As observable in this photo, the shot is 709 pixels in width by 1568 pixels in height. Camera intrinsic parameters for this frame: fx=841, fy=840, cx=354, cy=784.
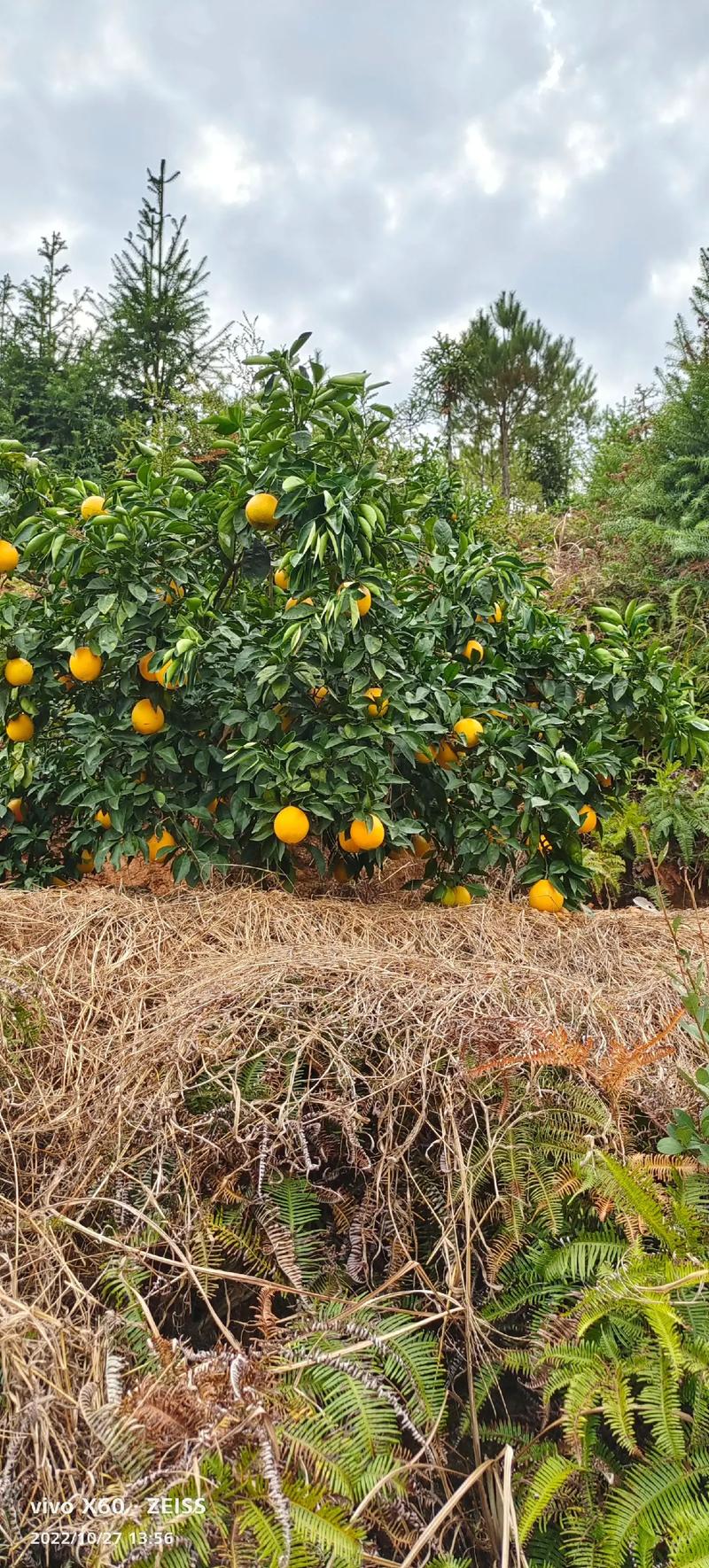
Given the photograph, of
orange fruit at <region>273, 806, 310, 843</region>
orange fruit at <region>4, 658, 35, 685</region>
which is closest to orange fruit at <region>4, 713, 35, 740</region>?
orange fruit at <region>4, 658, 35, 685</region>

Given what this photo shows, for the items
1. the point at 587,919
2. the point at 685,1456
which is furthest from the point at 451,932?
the point at 685,1456

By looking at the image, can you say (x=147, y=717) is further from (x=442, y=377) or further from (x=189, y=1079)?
(x=442, y=377)

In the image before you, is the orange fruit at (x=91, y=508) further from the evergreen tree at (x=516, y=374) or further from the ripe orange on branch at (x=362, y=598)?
the evergreen tree at (x=516, y=374)

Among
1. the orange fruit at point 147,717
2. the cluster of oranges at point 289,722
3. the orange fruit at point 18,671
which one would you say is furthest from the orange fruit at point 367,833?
the orange fruit at point 18,671

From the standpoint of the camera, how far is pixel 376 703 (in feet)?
7.56

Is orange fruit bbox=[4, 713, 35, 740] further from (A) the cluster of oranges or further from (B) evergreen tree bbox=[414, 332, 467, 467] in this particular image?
(B) evergreen tree bbox=[414, 332, 467, 467]

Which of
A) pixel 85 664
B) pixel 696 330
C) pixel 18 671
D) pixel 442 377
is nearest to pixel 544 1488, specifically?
pixel 85 664

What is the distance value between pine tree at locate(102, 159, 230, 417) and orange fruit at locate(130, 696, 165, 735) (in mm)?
9347

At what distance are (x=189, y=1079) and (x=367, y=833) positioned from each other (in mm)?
923

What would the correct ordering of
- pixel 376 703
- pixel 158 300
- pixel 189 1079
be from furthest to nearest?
pixel 158 300
pixel 376 703
pixel 189 1079

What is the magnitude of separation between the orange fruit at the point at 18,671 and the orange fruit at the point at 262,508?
0.84 m

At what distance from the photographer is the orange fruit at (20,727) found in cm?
261

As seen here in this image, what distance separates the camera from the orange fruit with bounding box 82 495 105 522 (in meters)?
2.37

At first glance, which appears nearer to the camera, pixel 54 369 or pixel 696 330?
pixel 696 330
